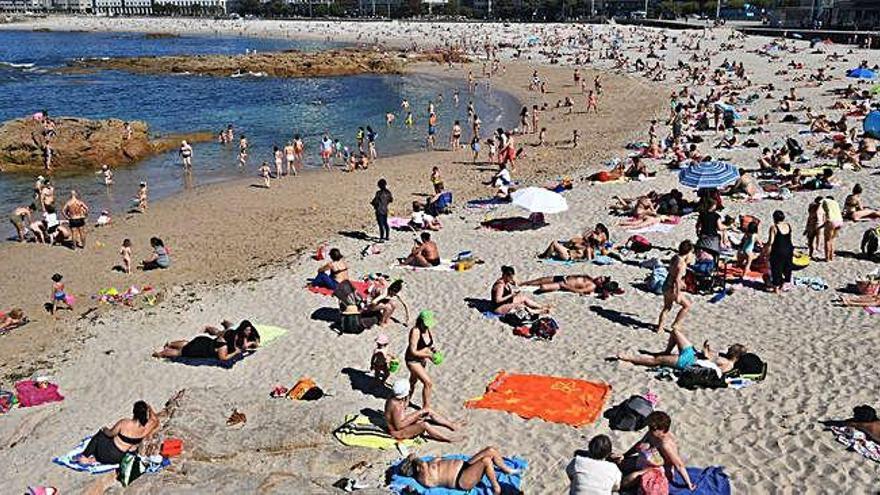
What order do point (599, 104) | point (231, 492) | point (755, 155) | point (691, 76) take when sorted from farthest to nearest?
1. point (691, 76)
2. point (599, 104)
3. point (755, 155)
4. point (231, 492)

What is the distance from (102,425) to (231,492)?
136 inches

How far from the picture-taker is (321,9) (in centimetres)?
14912

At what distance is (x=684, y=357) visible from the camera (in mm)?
8914

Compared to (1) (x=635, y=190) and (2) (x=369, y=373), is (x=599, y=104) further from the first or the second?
(2) (x=369, y=373)

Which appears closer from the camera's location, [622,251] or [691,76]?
[622,251]

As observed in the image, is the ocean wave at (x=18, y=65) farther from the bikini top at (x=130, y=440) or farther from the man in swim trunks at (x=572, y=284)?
the bikini top at (x=130, y=440)

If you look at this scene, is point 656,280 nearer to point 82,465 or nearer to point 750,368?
point 750,368

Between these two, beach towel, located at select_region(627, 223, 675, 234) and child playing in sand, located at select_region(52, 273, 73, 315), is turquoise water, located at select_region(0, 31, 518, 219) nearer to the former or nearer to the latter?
child playing in sand, located at select_region(52, 273, 73, 315)

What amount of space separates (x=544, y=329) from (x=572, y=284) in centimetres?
184

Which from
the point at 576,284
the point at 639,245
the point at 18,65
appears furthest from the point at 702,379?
the point at 18,65

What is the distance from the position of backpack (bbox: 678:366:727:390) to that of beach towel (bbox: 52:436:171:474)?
6072 millimetres

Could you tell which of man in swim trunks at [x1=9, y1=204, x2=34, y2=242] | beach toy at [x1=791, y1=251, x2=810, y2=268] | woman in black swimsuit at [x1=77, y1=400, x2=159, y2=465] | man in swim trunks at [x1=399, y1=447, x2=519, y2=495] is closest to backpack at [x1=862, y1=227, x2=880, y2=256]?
beach toy at [x1=791, y1=251, x2=810, y2=268]

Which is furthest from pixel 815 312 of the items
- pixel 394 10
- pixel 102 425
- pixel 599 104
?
pixel 394 10

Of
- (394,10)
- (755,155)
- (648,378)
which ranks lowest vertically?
(648,378)
